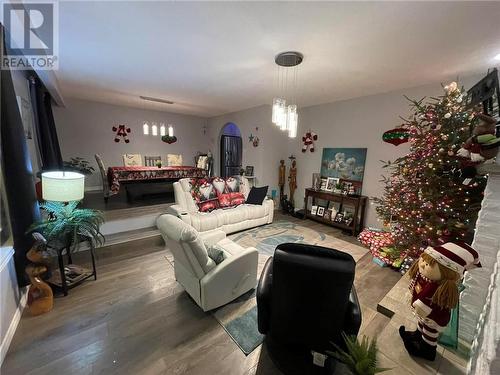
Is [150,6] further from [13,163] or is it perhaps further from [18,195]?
[18,195]

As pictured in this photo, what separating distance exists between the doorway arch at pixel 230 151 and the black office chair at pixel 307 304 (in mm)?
5526

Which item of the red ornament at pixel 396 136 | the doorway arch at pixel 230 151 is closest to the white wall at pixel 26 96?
the doorway arch at pixel 230 151

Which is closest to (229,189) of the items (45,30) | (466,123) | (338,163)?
(338,163)

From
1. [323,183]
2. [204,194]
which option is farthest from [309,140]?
[204,194]

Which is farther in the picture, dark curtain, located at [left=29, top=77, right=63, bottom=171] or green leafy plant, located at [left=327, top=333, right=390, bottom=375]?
dark curtain, located at [left=29, top=77, right=63, bottom=171]

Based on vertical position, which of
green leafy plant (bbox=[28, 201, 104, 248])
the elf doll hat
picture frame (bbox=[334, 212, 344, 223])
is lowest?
picture frame (bbox=[334, 212, 344, 223])

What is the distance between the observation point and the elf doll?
1.14 metres

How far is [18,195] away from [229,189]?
2.75 meters

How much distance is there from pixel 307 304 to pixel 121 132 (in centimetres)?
637

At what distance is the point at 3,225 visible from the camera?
1.78 m

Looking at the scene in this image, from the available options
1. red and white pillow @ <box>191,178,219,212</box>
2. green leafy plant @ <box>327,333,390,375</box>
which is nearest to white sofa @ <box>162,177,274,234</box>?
red and white pillow @ <box>191,178,219,212</box>

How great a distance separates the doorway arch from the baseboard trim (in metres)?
5.30

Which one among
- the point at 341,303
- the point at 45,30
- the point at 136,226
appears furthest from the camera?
the point at 136,226

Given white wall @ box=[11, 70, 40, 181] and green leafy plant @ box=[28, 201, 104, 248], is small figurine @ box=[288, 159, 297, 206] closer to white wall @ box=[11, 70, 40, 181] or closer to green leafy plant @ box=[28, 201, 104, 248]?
green leafy plant @ box=[28, 201, 104, 248]
